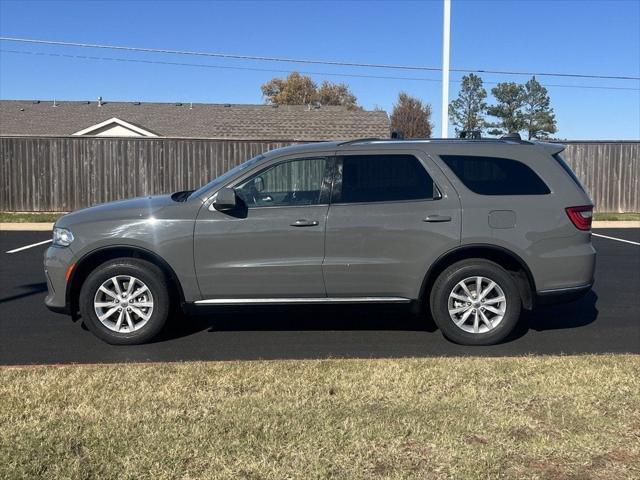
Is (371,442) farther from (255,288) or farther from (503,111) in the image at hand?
(503,111)

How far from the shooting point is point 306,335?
6398 millimetres

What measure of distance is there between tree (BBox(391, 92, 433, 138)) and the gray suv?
4166cm

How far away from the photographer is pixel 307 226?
5887mm

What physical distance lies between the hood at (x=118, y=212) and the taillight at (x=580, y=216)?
359 centimetres

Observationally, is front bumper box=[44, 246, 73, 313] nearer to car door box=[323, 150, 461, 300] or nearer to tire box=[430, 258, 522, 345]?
car door box=[323, 150, 461, 300]

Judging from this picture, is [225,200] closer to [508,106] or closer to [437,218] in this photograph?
[437,218]

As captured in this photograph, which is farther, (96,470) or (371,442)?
(371,442)

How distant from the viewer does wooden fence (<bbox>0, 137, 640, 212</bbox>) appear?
19.8 meters

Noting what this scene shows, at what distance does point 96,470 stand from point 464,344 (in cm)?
360

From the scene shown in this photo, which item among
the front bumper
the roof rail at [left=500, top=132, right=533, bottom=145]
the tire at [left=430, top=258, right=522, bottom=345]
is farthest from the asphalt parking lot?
the roof rail at [left=500, top=132, right=533, bottom=145]

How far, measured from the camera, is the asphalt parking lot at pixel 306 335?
5.77m

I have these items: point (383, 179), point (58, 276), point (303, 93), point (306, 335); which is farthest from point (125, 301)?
point (303, 93)

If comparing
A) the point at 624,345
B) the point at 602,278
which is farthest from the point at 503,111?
the point at 624,345

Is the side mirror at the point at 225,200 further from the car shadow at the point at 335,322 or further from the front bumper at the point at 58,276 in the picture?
the front bumper at the point at 58,276
